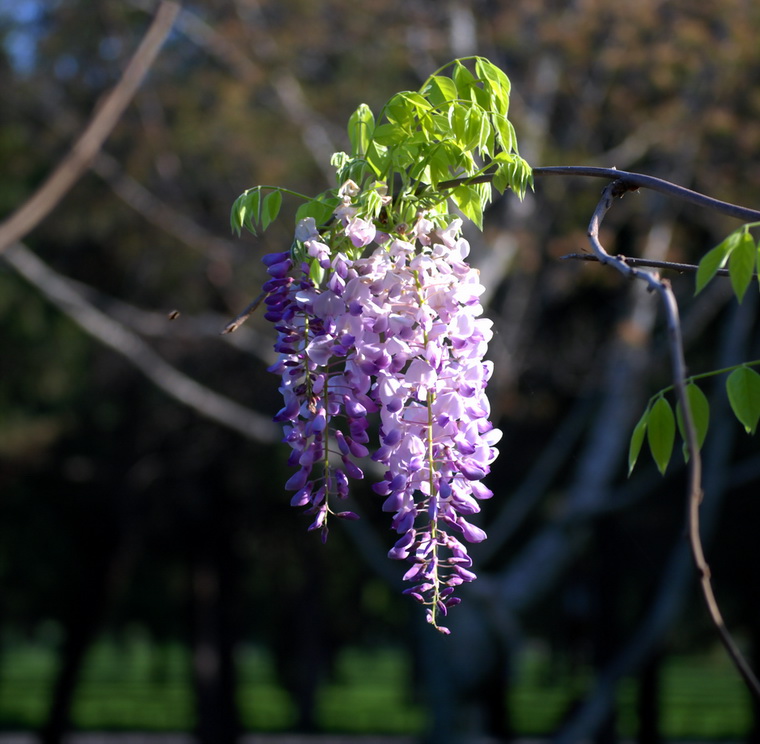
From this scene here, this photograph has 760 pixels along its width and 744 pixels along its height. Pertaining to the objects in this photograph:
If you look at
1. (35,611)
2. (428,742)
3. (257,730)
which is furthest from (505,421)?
(257,730)

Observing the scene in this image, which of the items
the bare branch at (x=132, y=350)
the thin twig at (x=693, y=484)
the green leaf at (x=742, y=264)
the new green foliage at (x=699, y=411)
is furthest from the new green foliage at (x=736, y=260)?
the bare branch at (x=132, y=350)

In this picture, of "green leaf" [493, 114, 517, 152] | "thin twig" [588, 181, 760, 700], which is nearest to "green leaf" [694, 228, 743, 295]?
"thin twig" [588, 181, 760, 700]

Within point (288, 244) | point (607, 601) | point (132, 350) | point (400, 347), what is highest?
point (288, 244)

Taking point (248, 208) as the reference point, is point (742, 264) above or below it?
below

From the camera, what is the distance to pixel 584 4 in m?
12.4

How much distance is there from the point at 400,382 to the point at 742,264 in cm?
61

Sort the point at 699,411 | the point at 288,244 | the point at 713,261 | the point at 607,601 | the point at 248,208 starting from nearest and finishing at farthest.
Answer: the point at 713,261, the point at 699,411, the point at 248,208, the point at 288,244, the point at 607,601

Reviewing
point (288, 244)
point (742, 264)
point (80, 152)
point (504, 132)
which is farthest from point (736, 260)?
point (288, 244)

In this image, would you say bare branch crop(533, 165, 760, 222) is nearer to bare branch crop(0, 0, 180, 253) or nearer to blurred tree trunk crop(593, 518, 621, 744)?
bare branch crop(0, 0, 180, 253)

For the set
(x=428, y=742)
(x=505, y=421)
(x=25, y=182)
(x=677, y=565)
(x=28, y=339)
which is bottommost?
(x=428, y=742)

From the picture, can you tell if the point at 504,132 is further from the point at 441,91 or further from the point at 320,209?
the point at 320,209

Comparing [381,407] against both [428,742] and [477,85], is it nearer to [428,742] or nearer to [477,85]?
[477,85]

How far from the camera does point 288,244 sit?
42.7 ft

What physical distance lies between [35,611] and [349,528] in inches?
473
